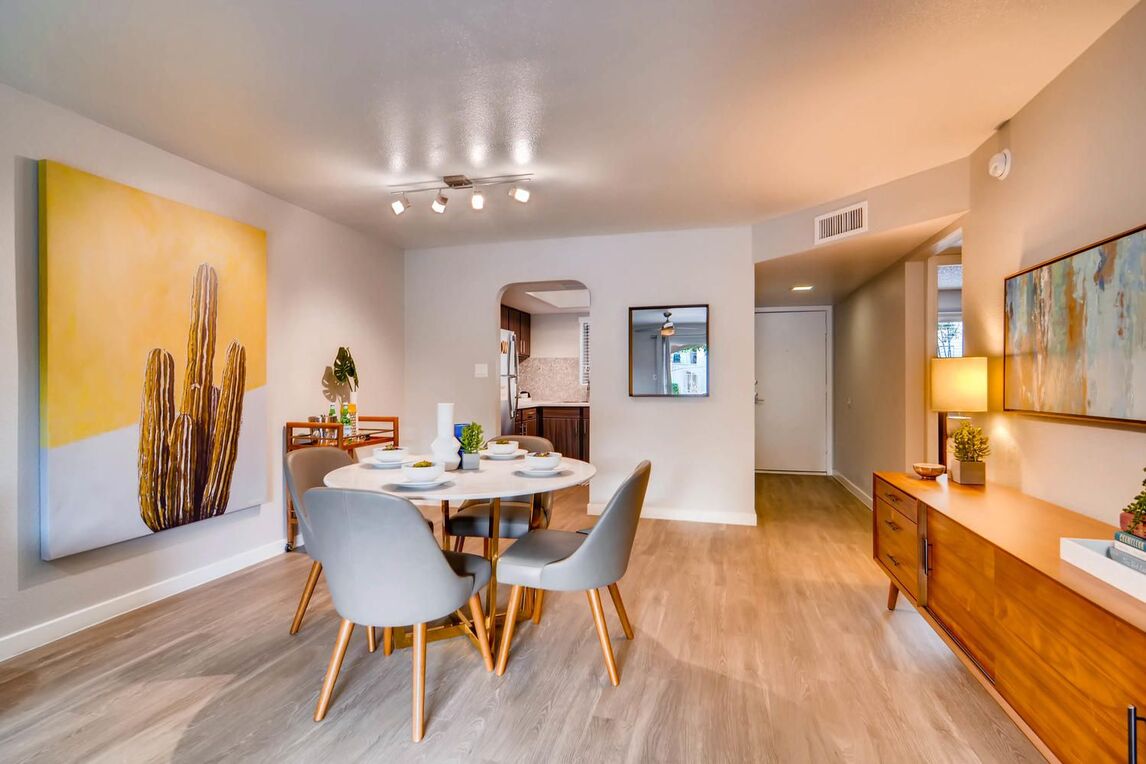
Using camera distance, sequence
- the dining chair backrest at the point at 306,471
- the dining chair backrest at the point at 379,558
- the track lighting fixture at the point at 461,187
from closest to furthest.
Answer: the dining chair backrest at the point at 379,558, the dining chair backrest at the point at 306,471, the track lighting fixture at the point at 461,187

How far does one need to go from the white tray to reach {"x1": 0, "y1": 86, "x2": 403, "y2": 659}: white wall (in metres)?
3.81

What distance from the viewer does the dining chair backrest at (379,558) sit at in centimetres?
164

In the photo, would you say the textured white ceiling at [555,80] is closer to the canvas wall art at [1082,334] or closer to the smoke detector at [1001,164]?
the smoke detector at [1001,164]

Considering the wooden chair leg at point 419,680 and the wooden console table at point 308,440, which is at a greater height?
the wooden console table at point 308,440

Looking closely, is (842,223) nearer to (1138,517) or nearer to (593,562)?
(1138,517)

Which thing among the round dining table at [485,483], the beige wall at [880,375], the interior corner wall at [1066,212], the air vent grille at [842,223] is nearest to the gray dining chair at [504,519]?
the round dining table at [485,483]

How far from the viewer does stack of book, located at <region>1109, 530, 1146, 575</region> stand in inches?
49.8

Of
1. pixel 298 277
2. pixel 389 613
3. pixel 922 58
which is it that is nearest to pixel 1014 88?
pixel 922 58

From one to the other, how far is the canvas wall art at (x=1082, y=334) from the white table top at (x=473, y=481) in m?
1.84

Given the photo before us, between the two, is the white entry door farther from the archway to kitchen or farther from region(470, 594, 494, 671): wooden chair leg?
region(470, 594, 494, 671): wooden chair leg

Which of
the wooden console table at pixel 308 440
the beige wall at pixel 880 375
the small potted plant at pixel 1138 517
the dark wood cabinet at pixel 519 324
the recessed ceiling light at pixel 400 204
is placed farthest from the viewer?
the dark wood cabinet at pixel 519 324

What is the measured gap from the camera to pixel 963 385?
2510mm

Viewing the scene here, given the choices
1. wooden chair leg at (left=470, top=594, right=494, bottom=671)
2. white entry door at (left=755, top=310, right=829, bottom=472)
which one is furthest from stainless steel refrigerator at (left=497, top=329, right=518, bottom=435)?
wooden chair leg at (left=470, top=594, right=494, bottom=671)

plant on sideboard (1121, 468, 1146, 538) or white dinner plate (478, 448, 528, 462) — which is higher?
plant on sideboard (1121, 468, 1146, 538)
